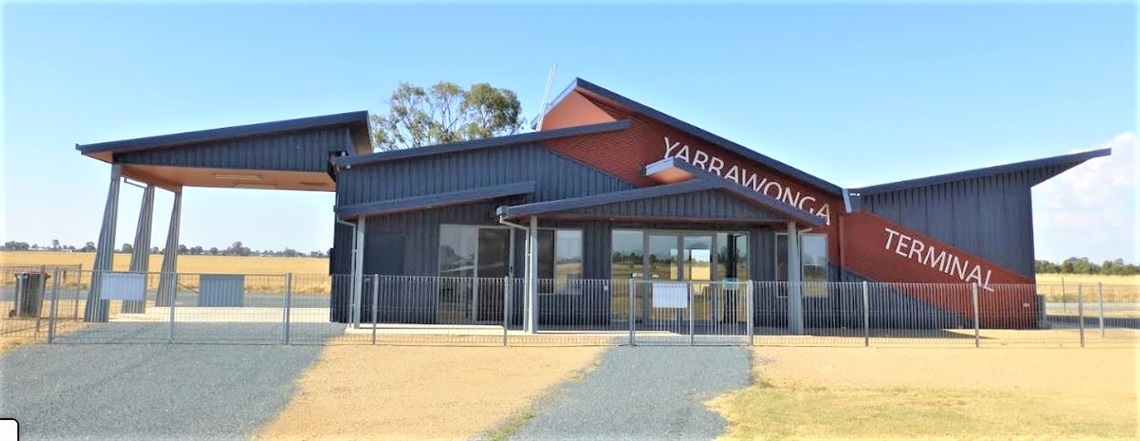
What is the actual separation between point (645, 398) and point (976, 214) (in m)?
14.2

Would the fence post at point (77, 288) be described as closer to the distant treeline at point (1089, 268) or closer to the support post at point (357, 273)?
the support post at point (357, 273)

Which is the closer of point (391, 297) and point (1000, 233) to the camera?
point (391, 297)

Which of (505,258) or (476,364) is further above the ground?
(505,258)

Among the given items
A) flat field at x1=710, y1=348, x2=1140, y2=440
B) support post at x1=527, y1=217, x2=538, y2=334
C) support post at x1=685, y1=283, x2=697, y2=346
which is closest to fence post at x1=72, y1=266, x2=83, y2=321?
support post at x1=527, y1=217, x2=538, y2=334

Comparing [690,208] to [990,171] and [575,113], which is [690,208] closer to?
[575,113]

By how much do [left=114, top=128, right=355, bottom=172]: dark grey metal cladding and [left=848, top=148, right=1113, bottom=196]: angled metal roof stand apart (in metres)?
13.2

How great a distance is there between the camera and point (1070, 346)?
1476 cm

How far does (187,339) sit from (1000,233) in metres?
19.1

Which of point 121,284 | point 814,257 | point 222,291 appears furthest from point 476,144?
point 814,257

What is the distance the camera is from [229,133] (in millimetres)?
16891

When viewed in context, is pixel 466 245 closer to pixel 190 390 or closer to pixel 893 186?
pixel 190 390

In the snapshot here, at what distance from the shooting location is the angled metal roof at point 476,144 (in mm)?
16547

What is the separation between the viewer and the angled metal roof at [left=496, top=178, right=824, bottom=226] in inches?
596

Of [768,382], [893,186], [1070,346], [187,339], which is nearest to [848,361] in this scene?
[768,382]
